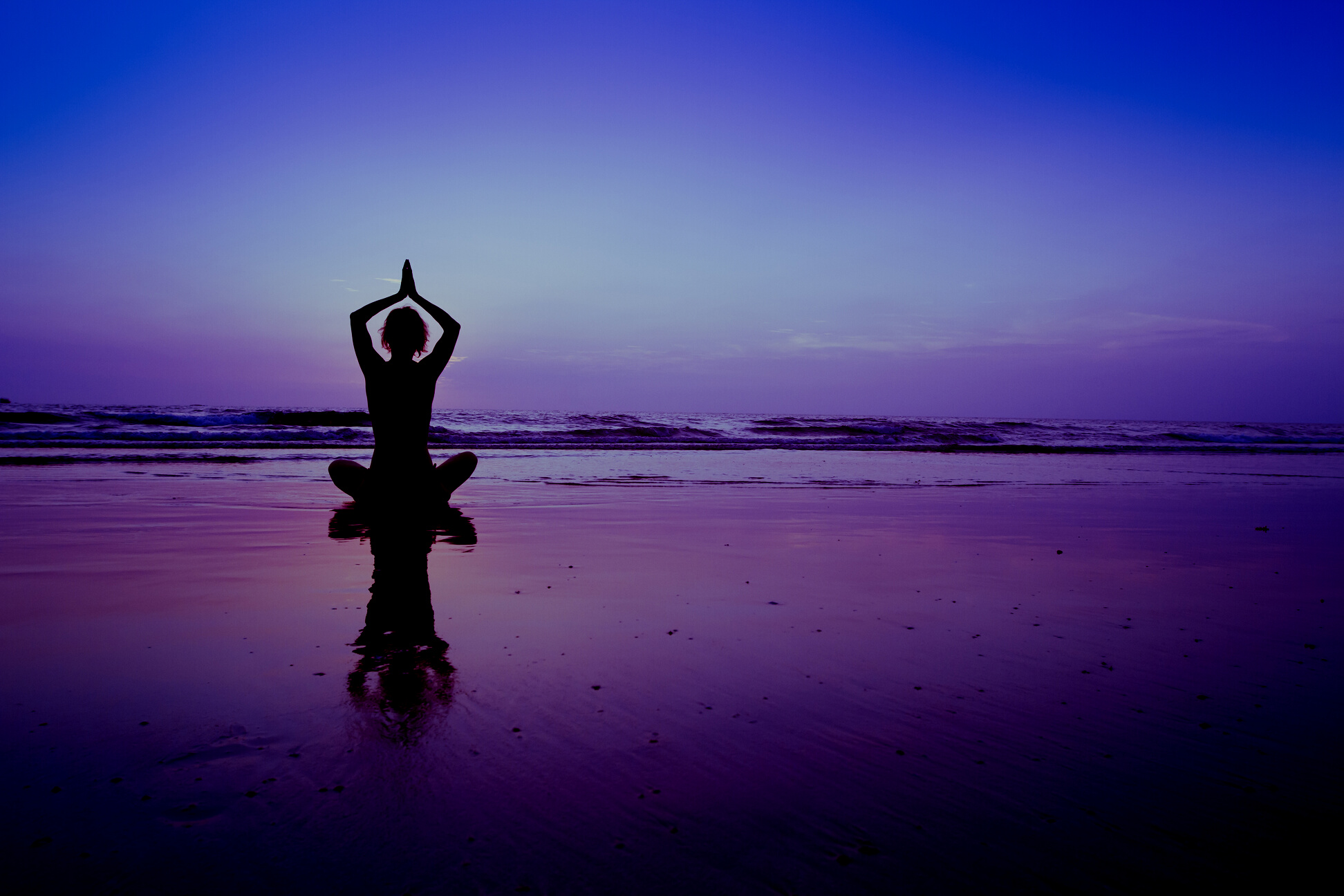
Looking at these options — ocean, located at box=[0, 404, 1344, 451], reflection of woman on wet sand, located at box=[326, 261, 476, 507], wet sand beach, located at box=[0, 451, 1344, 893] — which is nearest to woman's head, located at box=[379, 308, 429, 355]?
reflection of woman on wet sand, located at box=[326, 261, 476, 507]

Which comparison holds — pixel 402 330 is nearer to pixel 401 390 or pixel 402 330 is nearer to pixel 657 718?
pixel 401 390

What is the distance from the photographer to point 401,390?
5.79 meters

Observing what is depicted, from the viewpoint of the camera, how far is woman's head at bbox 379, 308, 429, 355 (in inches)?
227

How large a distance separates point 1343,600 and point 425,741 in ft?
15.6

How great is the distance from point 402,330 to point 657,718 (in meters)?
4.33

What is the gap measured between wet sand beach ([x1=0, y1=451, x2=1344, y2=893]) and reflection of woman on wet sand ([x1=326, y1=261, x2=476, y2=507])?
2.60ft

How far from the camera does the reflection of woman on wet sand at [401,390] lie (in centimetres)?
569

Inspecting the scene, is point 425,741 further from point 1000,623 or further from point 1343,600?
point 1343,600

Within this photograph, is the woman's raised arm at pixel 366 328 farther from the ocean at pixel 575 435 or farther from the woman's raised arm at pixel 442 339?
the ocean at pixel 575 435

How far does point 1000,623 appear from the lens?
3.52 meters

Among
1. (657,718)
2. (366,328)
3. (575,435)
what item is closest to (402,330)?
(366,328)

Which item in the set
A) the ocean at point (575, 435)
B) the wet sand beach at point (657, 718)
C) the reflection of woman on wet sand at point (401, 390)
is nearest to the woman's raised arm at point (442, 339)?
the reflection of woman on wet sand at point (401, 390)

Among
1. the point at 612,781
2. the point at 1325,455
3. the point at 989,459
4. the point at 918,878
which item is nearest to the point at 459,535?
the point at 612,781

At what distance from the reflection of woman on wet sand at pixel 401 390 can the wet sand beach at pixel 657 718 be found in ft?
2.60
